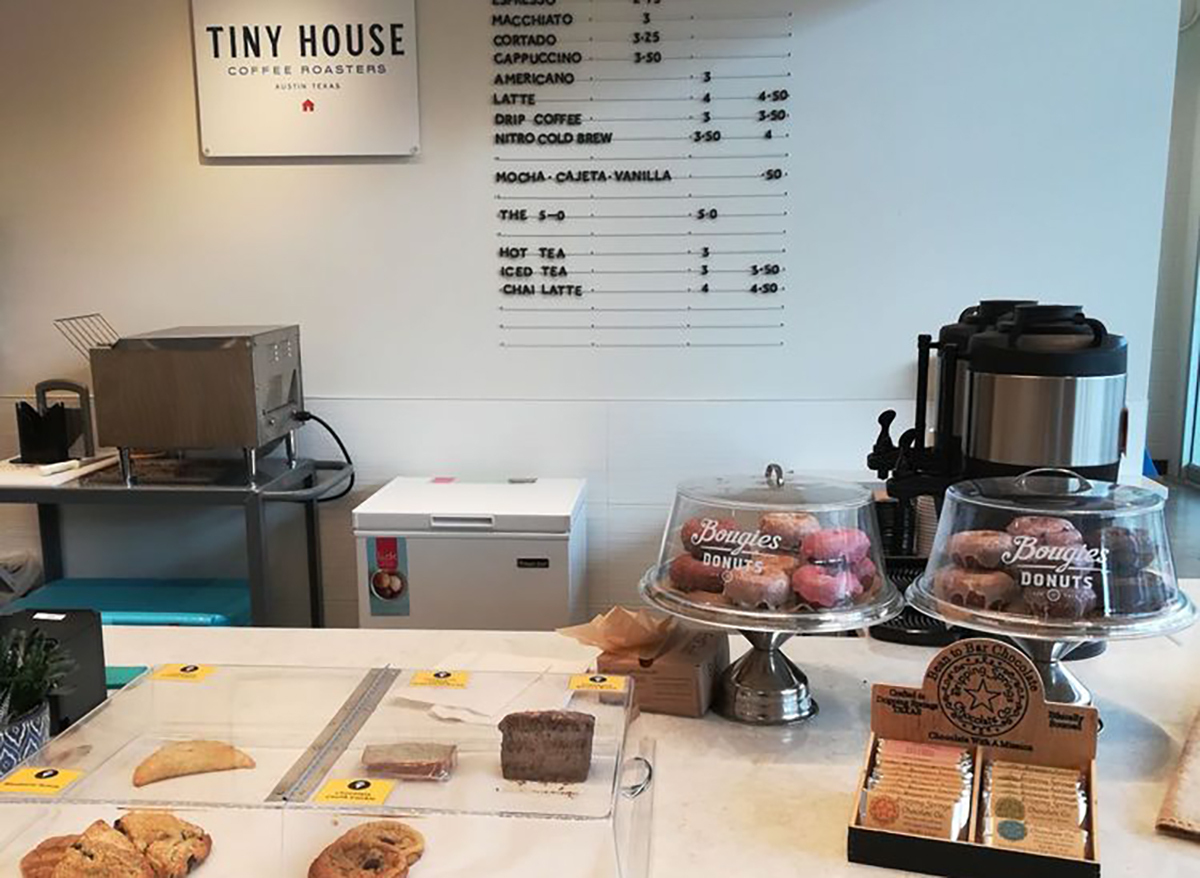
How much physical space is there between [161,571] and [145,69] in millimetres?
1550

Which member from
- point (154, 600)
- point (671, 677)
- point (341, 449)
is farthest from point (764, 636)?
point (154, 600)

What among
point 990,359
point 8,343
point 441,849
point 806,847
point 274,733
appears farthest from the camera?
point 8,343

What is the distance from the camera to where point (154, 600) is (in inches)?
118

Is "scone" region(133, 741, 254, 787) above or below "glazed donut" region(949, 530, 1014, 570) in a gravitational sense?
below

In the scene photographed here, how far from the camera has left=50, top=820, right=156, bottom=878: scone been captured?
950 mm

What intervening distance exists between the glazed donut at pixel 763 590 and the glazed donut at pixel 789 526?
47 mm

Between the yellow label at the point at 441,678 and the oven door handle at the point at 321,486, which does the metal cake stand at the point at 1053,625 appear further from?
the oven door handle at the point at 321,486

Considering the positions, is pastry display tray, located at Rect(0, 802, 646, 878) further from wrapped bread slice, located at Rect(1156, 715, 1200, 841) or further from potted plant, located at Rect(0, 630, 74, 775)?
wrapped bread slice, located at Rect(1156, 715, 1200, 841)

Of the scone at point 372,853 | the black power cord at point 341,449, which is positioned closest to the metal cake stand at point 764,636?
the scone at point 372,853

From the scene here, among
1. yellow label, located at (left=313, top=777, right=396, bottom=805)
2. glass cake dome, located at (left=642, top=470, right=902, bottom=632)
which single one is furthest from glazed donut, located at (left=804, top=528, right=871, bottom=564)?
yellow label, located at (left=313, top=777, right=396, bottom=805)

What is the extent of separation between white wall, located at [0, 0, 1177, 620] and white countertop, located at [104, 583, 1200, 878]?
1.35m

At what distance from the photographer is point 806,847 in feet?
3.66

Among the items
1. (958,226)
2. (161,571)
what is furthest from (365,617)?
(958,226)

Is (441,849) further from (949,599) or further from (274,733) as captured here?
(949,599)
